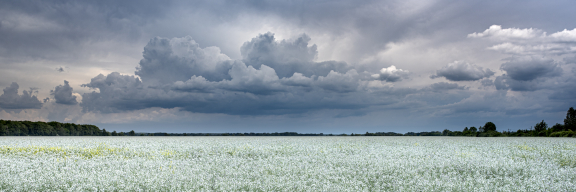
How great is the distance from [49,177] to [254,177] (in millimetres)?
7937

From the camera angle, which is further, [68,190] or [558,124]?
[558,124]

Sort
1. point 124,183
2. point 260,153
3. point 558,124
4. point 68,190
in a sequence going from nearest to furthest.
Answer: point 68,190, point 124,183, point 260,153, point 558,124

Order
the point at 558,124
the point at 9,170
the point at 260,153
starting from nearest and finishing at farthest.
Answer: the point at 9,170 < the point at 260,153 < the point at 558,124

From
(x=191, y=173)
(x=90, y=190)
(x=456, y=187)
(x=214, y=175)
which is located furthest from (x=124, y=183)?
(x=456, y=187)

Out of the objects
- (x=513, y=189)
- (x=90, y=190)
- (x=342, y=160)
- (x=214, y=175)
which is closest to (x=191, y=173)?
(x=214, y=175)

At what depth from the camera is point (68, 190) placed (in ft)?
29.1

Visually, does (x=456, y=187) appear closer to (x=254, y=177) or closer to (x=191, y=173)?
(x=254, y=177)

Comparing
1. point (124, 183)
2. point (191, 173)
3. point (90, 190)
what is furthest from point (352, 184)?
point (90, 190)

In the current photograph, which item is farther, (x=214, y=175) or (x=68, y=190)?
(x=214, y=175)

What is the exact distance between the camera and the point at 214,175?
36.4 ft

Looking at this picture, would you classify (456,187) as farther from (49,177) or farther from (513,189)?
(49,177)

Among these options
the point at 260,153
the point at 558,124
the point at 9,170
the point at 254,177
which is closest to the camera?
the point at 254,177

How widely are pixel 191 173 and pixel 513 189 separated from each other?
11.6 meters

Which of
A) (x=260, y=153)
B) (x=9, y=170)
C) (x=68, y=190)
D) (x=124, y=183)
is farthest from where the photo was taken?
(x=260, y=153)
